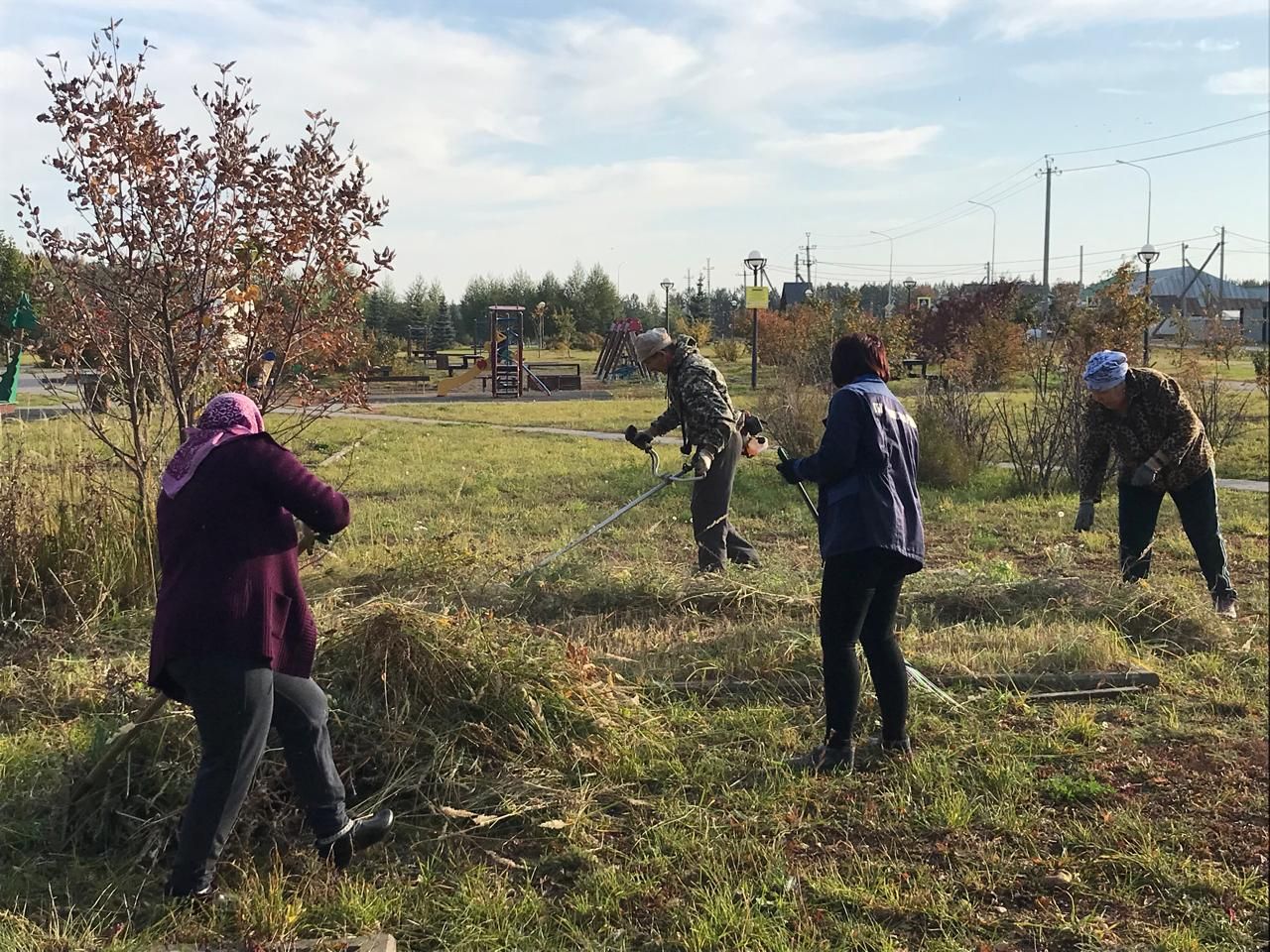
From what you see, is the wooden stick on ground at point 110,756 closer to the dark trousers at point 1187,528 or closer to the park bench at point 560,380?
the dark trousers at point 1187,528

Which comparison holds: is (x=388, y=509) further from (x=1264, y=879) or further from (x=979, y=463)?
(x=1264, y=879)

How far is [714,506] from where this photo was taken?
6250 millimetres

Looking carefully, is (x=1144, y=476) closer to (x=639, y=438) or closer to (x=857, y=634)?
(x=857, y=634)

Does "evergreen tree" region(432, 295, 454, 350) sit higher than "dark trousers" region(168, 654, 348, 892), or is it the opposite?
"evergreen tree" region(432, 295, 454, 350)

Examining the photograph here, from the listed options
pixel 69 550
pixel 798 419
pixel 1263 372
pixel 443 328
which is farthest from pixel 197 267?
pixel 443 328

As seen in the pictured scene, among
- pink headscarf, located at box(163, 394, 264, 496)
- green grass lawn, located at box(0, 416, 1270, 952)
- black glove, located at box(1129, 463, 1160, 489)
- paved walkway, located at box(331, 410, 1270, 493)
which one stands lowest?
green grass lawn, located at box(0, 416, 1270, 952)

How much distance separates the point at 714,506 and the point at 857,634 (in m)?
2.68

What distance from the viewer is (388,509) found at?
8.88 m

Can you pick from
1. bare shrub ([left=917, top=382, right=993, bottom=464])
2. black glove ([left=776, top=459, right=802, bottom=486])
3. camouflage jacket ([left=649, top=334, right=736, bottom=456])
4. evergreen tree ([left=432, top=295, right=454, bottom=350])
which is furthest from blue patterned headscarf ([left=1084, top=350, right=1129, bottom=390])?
evergreen tree ([left=432, top=295, right=454, bottom=350])

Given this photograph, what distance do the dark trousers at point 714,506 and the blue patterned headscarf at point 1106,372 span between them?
206 centimetres

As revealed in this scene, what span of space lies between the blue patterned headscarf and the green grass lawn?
3.85 feet

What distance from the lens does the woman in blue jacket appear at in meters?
3.49

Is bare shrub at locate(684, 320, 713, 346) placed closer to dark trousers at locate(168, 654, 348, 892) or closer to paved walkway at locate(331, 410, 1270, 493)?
paved walkway at locate(331, 410, 1270, 493)

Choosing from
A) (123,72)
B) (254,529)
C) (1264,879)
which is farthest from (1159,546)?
(123,72)
